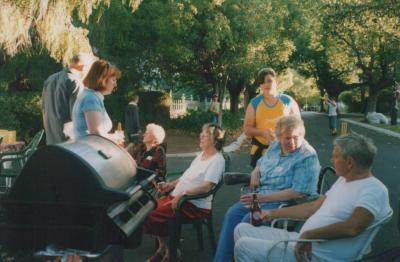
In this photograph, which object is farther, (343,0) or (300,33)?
(300,33)

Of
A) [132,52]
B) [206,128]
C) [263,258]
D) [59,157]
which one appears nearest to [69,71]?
[206,128]

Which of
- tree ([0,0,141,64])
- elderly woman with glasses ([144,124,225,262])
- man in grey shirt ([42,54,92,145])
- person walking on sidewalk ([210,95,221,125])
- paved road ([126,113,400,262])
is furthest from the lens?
person walking on sidewalk ([210,95,221,125])

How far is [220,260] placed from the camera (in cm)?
407

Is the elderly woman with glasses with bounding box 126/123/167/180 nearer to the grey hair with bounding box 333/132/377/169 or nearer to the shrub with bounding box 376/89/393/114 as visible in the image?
the grey hair with bounding box 333/132/377/169

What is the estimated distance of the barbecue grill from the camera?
297 cm

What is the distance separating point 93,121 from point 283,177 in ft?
5.27

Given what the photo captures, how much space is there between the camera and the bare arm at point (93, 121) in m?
4.10

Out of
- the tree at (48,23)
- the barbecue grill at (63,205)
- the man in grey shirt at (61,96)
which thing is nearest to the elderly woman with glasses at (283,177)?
the barbecue grill at (63,205)

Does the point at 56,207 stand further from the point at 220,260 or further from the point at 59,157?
the point at 220,260

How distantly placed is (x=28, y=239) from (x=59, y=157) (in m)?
0.54

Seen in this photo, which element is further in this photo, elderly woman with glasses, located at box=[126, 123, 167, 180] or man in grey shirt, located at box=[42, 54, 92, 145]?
elderly woman with glasses, located at box=[126, 123, 167, 180]

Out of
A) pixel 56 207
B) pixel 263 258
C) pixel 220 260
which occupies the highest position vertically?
pixel 56 207

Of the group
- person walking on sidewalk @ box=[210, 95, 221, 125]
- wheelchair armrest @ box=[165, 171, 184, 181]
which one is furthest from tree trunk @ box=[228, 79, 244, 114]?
wheelchair armrest @ box=[165, 171, 184, 181]

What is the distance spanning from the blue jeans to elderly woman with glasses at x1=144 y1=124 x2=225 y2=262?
0.38 meters
